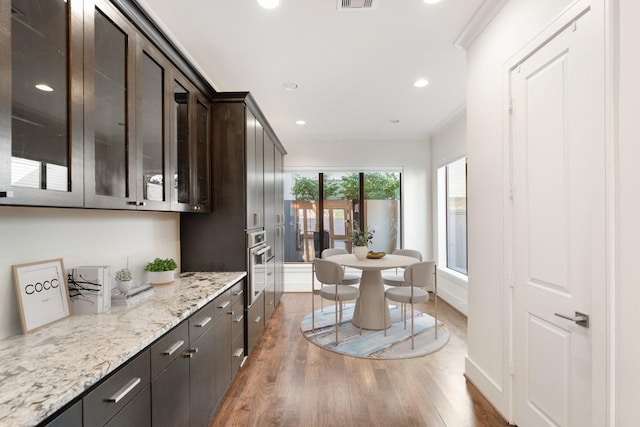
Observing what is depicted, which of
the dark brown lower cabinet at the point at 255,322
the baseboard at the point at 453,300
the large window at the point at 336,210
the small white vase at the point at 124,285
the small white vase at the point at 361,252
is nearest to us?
the small white vase at the point at 124,285

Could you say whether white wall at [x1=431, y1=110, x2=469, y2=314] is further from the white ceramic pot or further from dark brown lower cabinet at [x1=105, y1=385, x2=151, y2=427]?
dark brown lower cabinet at [x1=105, y1=385, x2=151, y2=427]

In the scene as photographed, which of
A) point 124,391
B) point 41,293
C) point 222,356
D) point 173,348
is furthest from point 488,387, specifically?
point 41,293

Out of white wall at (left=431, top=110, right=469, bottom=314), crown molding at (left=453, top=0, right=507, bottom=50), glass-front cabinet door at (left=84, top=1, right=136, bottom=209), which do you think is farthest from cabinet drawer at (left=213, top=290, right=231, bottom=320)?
white wall at (left=431, top=110, right=469, bottom=314)

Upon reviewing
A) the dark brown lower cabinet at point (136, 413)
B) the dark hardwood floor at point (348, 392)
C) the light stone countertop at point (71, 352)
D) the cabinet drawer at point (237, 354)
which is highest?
the light stone countertop at point (71, 352)

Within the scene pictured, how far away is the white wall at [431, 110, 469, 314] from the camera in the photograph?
4.29m

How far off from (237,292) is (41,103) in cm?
184

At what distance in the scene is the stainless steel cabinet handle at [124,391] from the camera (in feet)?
3.53

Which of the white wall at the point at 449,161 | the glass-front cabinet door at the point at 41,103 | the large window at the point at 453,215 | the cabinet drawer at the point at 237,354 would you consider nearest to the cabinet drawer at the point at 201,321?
the cabinet drawer at the point at 237,354

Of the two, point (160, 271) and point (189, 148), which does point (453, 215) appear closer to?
point (189, 148)

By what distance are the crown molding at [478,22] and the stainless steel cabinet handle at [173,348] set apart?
2.82 meters

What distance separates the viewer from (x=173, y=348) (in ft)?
4.95

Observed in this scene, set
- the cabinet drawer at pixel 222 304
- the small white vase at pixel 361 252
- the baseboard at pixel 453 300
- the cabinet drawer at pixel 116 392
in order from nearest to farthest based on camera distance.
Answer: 1. the cabinet drawer at pixel 116 392
2. the cabinet drawer at pixel 222 304
3. the small white vase at pixel 361 252
4. the baseboard at pixel 453 300

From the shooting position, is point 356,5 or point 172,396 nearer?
point 172,396

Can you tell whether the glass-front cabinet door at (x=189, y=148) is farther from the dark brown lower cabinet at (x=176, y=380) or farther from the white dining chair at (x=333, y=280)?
the white dining chair at (x=333, y=280)
